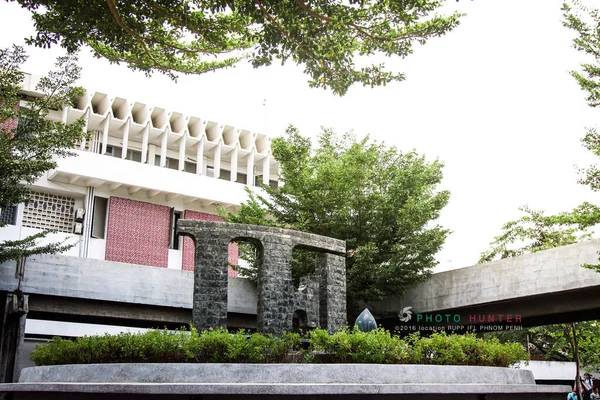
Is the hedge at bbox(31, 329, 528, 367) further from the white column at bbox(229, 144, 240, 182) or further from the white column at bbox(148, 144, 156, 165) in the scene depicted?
the white column at bbox(229, 144, 240, 182)

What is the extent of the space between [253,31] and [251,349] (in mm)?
6118

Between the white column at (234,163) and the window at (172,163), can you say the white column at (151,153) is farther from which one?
the white column at (234,163)

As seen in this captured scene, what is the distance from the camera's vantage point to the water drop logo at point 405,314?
2320 centimetres

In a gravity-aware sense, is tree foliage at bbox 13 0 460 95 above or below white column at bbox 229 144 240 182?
below

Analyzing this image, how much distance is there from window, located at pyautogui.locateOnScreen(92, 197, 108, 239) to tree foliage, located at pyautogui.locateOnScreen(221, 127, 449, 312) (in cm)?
856

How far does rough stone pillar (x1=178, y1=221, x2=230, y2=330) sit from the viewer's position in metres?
12.9

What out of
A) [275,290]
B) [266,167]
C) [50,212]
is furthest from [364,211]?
[50,212]

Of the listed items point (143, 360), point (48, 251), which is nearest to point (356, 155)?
point (48, 251)

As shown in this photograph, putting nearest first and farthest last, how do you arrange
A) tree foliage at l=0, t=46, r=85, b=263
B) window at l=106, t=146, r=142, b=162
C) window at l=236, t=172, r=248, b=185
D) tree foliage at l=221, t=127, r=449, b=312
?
tree foliage at l=0, t=46, r=85, b=263 < tree foliage at l=221, t=127, r=449, b=312 < window at l=106, t=146, r=142, b=162 < window at l=236, t=172, r=248, b=185

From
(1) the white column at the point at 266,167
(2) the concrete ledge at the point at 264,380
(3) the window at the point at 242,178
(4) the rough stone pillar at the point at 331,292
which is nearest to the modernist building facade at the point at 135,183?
(1) the white column at the point at 266,167

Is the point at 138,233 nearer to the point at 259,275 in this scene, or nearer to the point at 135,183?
the point at 135,183

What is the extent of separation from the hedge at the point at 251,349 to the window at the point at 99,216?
57.2ft

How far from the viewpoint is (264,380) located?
9234mm

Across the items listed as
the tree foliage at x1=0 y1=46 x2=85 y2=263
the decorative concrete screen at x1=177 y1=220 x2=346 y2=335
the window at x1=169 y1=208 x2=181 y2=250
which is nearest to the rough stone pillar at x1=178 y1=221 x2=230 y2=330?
the decorative concrete screen at x1=177 y1=220 x2=346 y2=335
